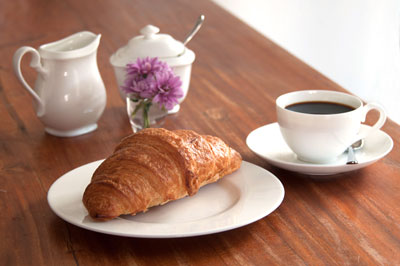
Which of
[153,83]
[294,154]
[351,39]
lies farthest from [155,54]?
[351,39]

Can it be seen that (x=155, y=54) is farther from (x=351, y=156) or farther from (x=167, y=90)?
(x=351, y=156)

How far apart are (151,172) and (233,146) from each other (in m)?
0.31

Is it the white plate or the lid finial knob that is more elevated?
the lid finial knob

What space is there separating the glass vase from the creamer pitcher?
0.08 metres

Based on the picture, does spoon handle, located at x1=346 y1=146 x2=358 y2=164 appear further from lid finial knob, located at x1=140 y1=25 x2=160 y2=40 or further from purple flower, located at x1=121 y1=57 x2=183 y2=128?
lid finial knob, located at x1=140 y1=25 x2=160 y2=40

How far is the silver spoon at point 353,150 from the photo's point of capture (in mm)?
967

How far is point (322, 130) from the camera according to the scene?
937 millimetres

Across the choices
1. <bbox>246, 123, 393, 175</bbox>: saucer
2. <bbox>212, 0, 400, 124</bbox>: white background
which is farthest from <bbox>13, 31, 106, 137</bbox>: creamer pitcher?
<bbox>212, 0, 400, 124</bbox>: white background

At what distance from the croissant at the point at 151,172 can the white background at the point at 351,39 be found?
80.0 inches

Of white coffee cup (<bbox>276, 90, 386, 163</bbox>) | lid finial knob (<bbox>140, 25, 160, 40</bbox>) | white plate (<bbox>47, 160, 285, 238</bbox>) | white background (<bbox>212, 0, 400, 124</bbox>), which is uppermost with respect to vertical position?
white coffee cup (<bbox>276, 90, 386, 163</bbox>)

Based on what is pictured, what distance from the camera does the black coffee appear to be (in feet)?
3.25

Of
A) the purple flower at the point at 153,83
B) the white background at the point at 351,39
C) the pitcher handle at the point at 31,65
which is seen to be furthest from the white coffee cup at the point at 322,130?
the white background at the point at 351,39

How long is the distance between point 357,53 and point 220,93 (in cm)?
186

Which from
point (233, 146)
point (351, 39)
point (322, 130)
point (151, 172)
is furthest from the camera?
point (351, 39)
